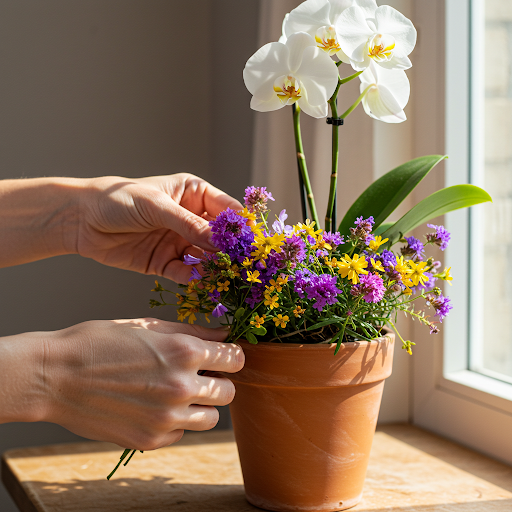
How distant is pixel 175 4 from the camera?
2031mm

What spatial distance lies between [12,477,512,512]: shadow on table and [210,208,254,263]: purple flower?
33 cm

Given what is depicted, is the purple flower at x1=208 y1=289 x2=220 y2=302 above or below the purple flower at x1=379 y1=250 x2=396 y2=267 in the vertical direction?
below

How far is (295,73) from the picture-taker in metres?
0.67

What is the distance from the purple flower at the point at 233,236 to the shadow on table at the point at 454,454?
1.67ft

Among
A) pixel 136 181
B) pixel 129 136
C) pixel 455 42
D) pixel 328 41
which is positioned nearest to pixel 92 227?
pixel 136 181

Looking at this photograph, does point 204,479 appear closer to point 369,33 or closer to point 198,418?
point 198,418

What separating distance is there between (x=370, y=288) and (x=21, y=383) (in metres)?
0.37

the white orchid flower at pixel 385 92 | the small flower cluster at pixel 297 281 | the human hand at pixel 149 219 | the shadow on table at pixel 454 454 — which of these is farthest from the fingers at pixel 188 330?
the shadow on table at pixel 454 454

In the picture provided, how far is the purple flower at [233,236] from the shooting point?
2.06 feet

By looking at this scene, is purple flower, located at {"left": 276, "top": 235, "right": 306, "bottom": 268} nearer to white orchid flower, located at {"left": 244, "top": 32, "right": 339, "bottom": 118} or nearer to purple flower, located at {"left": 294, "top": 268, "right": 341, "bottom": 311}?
purple flower, located at {"left": 294, "top": 268, "right": 341, "bottom": 311}

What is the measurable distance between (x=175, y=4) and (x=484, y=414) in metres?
1.76

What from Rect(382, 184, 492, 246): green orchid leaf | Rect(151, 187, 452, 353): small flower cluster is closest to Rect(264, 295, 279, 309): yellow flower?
Rect(151, 187, 452, 353): small flower cluster

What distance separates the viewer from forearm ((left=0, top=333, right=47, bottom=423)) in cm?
57

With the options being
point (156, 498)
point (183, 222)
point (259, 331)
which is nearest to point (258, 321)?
point (259, 331)
